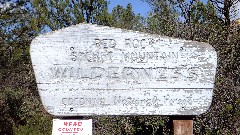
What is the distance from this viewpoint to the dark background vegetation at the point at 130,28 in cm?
569

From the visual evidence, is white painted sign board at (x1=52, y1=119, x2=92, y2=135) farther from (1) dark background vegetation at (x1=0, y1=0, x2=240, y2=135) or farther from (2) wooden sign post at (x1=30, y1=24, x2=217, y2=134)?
(1) dark background vegetation at (x1=0, y1=0, x2=240, y2=135)

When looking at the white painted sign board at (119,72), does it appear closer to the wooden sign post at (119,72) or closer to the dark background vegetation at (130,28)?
the wooden sign post at (119,72)

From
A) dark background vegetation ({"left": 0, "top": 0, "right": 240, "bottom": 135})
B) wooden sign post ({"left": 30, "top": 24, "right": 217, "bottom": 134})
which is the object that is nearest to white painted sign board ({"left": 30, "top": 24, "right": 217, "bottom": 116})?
wooden sign post ({"left": 30, "top": 24, "right": 217, "bottom": 134})

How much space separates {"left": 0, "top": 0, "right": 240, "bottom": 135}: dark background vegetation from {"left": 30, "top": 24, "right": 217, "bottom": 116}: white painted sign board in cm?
226

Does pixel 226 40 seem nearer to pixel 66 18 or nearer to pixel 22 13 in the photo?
pixel 66 18

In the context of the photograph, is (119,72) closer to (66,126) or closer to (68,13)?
(66,126)

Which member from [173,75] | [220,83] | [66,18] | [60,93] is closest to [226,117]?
[220,83]

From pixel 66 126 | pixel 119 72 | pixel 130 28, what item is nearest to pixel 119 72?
pixel 119 72

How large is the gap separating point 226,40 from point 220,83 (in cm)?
78

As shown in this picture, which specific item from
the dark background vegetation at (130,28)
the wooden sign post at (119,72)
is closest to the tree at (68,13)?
the dark background vegetation at (130,28)

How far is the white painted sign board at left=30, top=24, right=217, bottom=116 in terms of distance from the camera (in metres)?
3.35

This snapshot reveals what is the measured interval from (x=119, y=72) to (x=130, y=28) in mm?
6233

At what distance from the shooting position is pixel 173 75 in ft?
11.0

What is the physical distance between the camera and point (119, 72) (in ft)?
11.0
